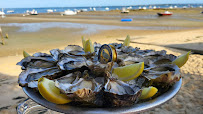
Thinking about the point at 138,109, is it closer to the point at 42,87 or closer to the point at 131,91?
the point at 131,91

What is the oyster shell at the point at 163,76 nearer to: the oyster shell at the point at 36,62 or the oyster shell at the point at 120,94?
the oyster shell at the point at 120,94

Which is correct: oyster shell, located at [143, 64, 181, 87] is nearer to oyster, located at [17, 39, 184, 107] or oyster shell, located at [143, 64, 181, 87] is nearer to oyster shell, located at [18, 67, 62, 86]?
oyster, located at [17, 39, 184, 107]

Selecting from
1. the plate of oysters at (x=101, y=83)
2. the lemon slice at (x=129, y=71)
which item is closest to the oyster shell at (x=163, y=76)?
the plate of oysters at (x=101, y=83)

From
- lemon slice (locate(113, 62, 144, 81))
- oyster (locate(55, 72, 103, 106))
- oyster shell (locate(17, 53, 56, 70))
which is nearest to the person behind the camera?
oyster (locate(55, 72, 103, 106))

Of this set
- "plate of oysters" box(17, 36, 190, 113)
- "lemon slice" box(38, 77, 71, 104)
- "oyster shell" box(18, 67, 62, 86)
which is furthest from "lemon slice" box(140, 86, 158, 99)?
"oyster shell" box(18, 67, 62, 86)

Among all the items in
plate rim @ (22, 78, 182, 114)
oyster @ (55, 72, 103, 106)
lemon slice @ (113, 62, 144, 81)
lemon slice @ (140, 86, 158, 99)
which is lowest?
plate rim @ (22, 78, 182, 114)

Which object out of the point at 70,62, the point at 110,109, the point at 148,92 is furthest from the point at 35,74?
the point at 148,92

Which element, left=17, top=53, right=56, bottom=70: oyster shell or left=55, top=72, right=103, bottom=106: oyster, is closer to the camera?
left=55, top=72, right=103, bottom=106: oyster

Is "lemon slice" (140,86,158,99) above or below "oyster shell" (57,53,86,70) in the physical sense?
below
